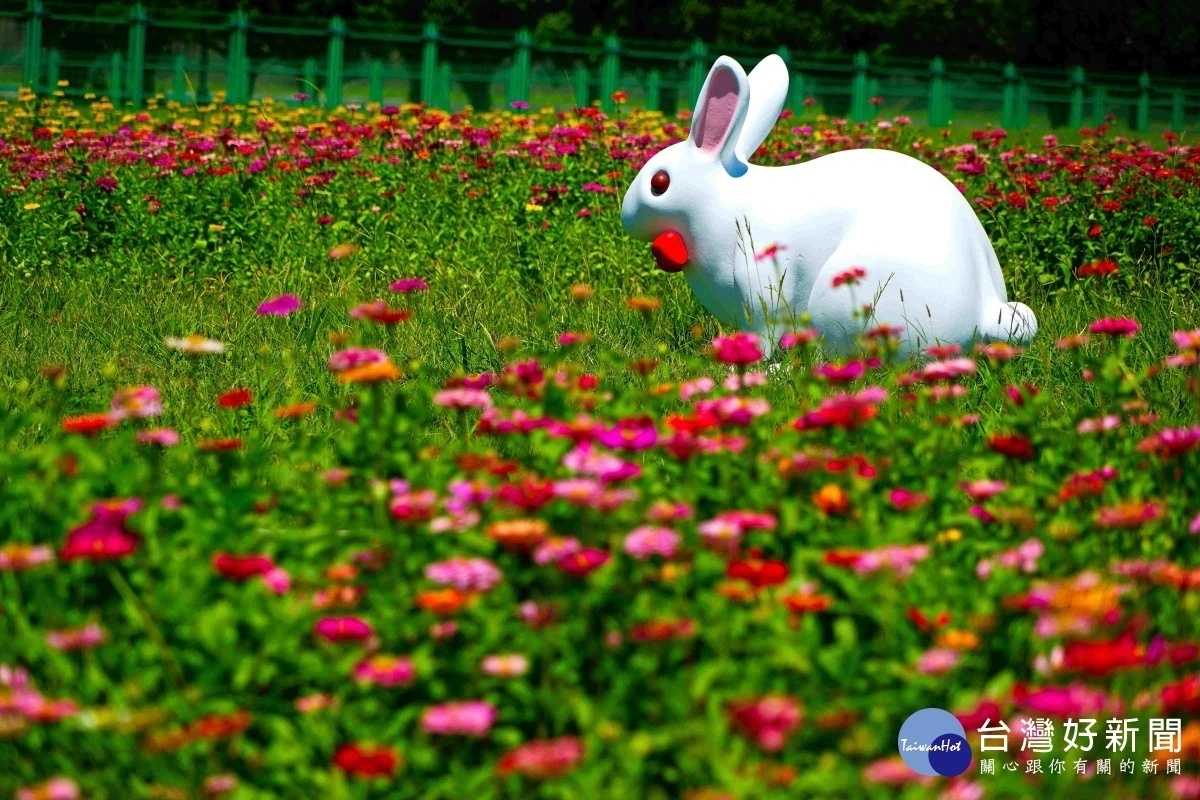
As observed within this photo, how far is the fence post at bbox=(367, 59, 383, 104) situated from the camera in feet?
84.4

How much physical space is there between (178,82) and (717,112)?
22500 millimetres

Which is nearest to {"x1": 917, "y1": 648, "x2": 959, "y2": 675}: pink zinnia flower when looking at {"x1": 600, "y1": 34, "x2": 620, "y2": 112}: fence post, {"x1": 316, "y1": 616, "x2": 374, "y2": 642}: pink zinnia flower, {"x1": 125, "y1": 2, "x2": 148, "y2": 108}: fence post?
{"x1": 316, "y1": 616, "x2": 374, "y2": 642}: pink zinnia flower

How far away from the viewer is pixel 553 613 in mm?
1733

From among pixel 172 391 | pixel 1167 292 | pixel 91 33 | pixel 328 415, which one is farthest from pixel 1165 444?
pixel 91 33

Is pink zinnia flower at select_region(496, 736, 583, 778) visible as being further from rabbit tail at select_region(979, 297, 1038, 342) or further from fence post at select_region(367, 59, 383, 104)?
fence post at select_region(367, 59, 383, 104)

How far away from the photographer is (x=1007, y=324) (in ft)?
13.4

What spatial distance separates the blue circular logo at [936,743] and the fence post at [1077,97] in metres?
32.5

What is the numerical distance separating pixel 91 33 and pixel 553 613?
2601cm

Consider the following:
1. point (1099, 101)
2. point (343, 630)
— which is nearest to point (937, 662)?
point (343, 630)

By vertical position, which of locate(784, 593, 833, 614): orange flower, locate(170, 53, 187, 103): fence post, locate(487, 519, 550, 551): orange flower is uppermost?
locate(170, 53, 187, 103): fence post

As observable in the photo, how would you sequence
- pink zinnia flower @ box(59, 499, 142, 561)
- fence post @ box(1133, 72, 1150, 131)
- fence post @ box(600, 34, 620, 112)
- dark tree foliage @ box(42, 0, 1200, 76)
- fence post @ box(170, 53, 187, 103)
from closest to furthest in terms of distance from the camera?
1. pink zinnia flower @ box(59, 499, 142, 561)
2. fence post @ box(170, 53, 187, 103)
3. fence post @ box(600, 34, 620, 112)
4. fence post @ box(1133, 72, 1150, 131)
5. dark tree foliage @ box(42, 0, 1200, 76)

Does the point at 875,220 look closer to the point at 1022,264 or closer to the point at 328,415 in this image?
the point at 328,415

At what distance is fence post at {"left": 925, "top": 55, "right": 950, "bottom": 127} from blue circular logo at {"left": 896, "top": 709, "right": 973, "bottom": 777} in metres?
28.8

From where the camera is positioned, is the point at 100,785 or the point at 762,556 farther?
the point at 762,556
